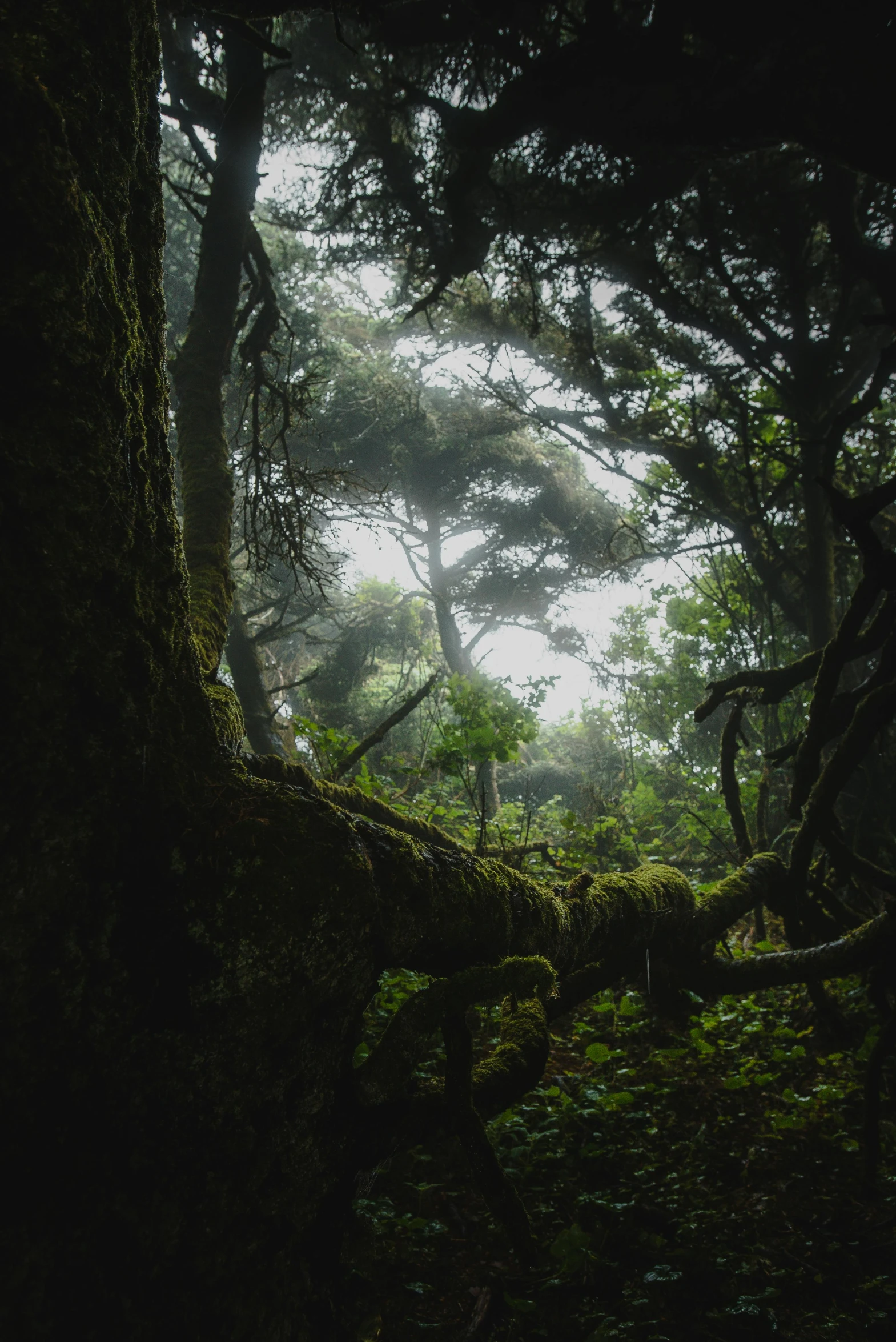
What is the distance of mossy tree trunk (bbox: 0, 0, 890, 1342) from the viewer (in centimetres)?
103

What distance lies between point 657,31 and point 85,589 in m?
4.82

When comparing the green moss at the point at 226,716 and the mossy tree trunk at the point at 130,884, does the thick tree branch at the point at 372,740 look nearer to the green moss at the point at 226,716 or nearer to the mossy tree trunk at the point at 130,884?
the green moss at the point at 226,716

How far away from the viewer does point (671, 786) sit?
13.7 metres

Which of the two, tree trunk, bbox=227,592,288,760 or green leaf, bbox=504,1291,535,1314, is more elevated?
tree trunk, bbox=227,592,288,760

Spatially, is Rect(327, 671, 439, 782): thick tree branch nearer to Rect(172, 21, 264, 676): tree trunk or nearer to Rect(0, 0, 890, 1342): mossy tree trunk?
Rect(172, 21, 264, 676): tree trunk

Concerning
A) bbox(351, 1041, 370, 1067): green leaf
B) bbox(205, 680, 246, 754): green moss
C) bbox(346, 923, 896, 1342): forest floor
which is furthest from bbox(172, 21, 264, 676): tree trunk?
bbox(346, 923, 896, 1342): forest floor

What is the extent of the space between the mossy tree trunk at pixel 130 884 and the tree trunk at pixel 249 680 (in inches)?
305

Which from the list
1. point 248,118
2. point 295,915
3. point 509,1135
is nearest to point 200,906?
point 295,915

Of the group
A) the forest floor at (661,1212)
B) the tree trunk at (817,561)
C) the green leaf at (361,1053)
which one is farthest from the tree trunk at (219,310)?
the tree trunk at (817,561)

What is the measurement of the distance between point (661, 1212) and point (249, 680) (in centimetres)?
830

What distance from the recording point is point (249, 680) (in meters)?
9.56

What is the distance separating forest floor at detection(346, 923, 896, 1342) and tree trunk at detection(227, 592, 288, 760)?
17.7ft

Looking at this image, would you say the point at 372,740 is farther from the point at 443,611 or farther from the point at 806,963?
the point at 443,611

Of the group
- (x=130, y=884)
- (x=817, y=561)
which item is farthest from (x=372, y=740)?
(x=817, y=561)
